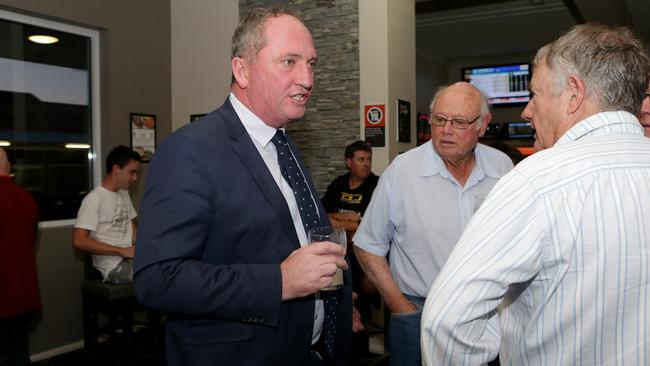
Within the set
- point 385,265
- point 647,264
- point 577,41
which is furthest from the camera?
point 385,265

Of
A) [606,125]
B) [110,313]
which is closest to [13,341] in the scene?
[110,313]

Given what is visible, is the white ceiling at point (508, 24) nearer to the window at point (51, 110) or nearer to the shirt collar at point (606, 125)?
the window at point (51, 110)

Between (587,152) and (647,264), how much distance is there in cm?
24

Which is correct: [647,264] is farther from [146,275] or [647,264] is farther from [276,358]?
[146,275]

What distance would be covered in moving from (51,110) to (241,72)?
142 inches

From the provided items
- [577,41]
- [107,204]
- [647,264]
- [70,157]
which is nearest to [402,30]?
[107,204]

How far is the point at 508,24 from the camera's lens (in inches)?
317

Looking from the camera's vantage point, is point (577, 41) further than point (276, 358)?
No

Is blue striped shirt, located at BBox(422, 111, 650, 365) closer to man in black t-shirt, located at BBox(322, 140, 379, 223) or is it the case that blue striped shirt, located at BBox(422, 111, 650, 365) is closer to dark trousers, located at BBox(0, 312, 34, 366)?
man in black t-shirt, located at BBox(322, 140, 379, 223)

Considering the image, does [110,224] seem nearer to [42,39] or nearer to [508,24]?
[42,39]

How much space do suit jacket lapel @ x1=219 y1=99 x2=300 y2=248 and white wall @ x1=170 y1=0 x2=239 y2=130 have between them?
144 inches

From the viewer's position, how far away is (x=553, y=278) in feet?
3.23

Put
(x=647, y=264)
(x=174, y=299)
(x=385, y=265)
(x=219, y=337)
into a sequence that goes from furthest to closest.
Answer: (x=385, y=265), (x=219, y=337), (x=174, y=299), (x=647, y=264)

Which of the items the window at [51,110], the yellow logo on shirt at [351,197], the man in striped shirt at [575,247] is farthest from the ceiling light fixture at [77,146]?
the man in striped shirt at [575,247]
